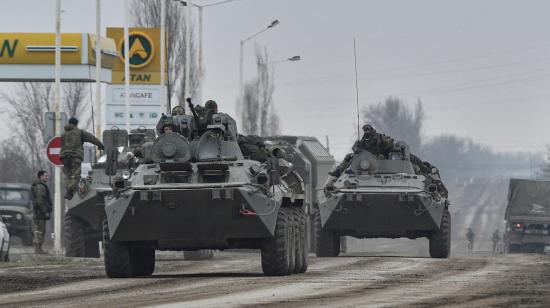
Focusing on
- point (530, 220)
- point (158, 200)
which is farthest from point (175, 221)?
point (530, 220)

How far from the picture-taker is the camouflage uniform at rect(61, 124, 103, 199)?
29.0 m

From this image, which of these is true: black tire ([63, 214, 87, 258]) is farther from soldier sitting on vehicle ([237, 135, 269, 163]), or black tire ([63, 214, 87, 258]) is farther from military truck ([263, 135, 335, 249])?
military truck ([263, 135, 335, 249])

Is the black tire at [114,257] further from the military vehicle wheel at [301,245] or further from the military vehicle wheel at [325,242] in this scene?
the military vehicle wheel at [325,242]

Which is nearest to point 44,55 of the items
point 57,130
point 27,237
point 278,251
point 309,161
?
point 27,237

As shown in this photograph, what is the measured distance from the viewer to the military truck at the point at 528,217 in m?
49.3

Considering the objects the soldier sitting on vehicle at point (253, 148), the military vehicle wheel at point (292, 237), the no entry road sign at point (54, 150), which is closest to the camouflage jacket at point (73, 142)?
the no entry road sign at point (54, 150)

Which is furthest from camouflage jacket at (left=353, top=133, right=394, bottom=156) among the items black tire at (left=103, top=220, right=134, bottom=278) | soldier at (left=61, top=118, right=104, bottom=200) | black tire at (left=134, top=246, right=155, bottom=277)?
black tire at (left=103, top=220, right=134, bottom=278)

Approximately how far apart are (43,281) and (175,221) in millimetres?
1798

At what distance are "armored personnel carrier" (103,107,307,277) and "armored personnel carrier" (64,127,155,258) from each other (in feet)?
20.5

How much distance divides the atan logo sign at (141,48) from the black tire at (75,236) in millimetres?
25497

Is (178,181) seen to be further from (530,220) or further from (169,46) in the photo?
(169,46)

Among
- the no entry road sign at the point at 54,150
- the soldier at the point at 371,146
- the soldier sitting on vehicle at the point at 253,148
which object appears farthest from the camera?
the no entry road sign at the point at 54,150

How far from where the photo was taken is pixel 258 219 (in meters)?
20.1

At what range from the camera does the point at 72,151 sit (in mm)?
29312
